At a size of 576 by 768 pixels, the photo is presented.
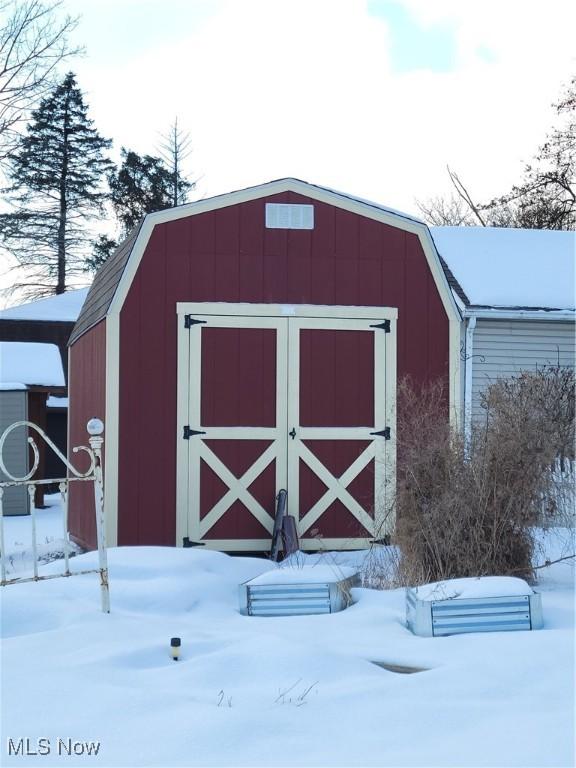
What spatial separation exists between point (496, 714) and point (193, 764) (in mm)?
1238

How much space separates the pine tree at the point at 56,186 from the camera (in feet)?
100

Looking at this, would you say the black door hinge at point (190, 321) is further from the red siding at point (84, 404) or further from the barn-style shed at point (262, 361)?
the red siding at point (84, 404)

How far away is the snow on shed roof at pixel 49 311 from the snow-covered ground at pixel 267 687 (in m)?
17.3

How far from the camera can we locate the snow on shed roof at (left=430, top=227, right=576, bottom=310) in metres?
12.4

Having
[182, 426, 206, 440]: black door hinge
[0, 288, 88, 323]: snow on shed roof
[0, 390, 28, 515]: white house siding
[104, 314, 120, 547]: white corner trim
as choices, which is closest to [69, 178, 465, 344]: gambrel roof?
[104, 314, 120, 547]: white corner trim

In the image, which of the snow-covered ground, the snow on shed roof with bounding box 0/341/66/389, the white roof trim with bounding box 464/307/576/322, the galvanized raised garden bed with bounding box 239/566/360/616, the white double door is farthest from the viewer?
the snow on shed roof with bounding box 0/341/66/389

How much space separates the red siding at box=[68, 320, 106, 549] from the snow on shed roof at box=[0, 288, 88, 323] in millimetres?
11429

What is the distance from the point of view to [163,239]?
8.55m

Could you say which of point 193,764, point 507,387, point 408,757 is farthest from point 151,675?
point 507,387

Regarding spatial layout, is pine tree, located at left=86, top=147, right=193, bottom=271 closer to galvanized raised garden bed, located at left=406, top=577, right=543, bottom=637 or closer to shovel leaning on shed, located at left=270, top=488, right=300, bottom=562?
shovel leaning on shed, located at left=270, top=488, right=300, bottom=562

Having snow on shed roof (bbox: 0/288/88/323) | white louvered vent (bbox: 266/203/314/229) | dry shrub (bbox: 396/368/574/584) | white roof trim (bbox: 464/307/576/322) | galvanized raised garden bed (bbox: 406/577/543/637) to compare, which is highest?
snow on shed roof (bbox: 0/288/88/323)

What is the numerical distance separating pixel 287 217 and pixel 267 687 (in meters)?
5.31

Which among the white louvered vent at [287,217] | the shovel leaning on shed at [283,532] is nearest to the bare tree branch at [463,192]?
the white louvered vent at [287,217]

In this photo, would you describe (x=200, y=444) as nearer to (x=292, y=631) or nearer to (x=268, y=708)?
(x=292, y=631)
